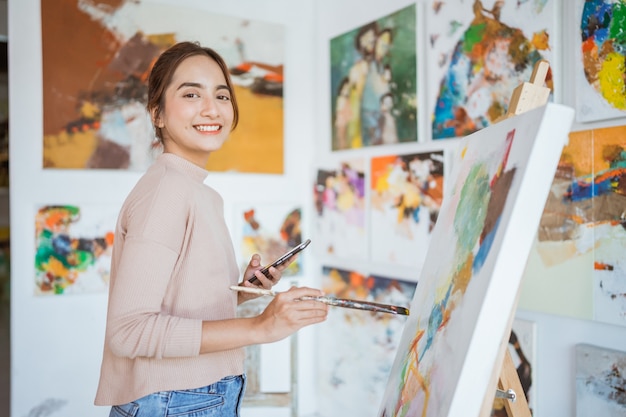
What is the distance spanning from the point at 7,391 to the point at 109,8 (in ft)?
6.49

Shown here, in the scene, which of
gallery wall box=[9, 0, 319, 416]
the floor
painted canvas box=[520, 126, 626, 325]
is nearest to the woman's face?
painted canvas box=[520, 126, 626, 325]

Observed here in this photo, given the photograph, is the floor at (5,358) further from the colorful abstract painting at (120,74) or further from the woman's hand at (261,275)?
the woman's hand at (261,275)

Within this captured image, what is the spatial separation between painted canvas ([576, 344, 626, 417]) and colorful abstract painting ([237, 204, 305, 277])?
1651 millimetres

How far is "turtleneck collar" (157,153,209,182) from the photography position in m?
1.28

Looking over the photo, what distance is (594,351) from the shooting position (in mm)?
1671

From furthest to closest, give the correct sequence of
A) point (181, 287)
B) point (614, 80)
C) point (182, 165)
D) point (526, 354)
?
point (526, 354) → point (614, 80) → point (182, 165) → point (181, 287)

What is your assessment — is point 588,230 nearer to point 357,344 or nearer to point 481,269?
point 481,269

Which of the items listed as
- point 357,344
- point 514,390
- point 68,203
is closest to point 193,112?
point 514,390

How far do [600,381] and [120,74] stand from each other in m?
2.35

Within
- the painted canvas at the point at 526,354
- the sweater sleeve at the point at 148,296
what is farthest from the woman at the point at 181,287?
the painted canvas at the point at 526,354

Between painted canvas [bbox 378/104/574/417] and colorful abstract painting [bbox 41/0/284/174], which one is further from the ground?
colorful abstract painting [bbox 41/0/284/174]

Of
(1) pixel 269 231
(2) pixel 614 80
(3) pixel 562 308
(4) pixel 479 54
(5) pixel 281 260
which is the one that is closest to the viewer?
(5) pixel 281 260

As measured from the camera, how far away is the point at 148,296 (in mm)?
1054

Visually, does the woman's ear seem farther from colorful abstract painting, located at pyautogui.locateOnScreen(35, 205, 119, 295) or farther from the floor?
the floor
